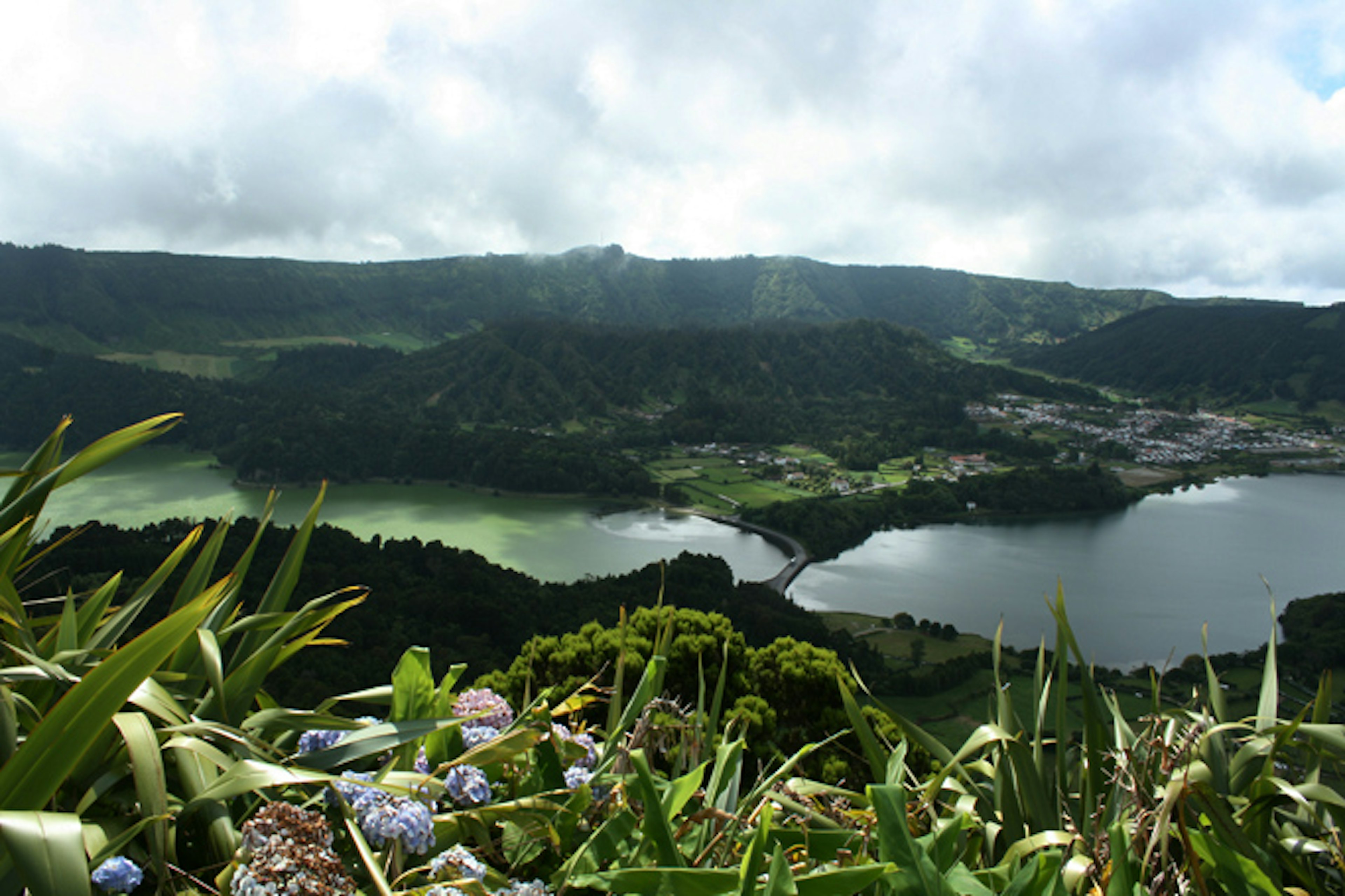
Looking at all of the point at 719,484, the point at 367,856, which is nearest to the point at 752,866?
the point at 367,856

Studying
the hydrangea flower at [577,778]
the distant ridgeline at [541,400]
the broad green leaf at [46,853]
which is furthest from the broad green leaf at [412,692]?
the distant ridgeline at [541,400]

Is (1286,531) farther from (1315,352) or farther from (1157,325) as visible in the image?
(1157,325)

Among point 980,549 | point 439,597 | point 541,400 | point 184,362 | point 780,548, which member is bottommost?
point 980,549

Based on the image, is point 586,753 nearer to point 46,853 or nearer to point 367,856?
point 367,856

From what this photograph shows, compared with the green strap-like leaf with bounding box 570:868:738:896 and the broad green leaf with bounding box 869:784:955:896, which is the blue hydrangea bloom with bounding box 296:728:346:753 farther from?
the broad green leaf with bounding box 869:784:955:896

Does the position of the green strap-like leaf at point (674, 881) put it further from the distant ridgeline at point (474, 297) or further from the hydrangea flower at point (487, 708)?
the distant ridgeline at point (474, 297)

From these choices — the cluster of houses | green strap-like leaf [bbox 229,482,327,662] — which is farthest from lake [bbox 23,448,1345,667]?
green strap-like leaf [bbox 229,482,327,662]
